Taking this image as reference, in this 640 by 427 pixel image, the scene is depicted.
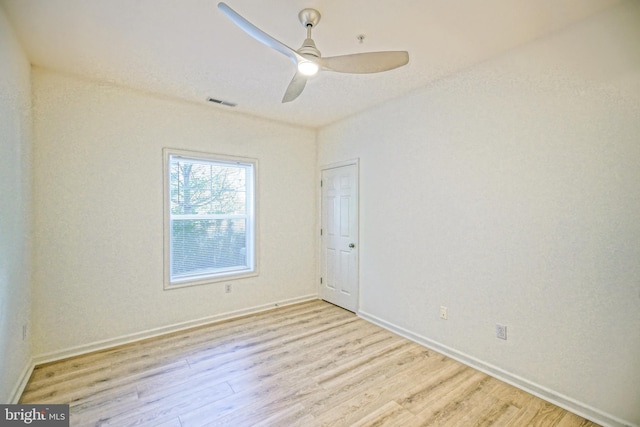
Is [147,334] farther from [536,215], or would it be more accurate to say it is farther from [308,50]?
[536,215]

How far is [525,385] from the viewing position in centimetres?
219

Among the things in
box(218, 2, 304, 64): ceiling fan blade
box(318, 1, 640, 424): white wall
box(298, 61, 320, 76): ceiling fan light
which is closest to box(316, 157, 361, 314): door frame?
box(318, 1, 640, 424): white wall

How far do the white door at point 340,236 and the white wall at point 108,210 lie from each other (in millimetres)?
1146

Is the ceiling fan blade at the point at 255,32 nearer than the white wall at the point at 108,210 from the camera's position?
Yes

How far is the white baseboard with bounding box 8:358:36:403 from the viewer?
2.02 meters

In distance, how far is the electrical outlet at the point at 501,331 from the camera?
2.33m

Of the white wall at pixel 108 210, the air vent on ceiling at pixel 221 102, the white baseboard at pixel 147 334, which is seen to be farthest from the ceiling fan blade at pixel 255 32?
the white baseboard at pixel 147 334

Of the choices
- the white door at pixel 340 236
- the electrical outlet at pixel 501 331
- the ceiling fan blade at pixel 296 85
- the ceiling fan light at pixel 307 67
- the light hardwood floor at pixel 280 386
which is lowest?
the light hardwood floor at pixel 280 386

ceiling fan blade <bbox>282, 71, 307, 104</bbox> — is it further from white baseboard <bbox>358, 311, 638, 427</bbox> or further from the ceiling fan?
white baseboard <bbox>358, 311, 638, 427</bbox>

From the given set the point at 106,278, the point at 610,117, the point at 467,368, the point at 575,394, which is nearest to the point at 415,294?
the point at 467,368

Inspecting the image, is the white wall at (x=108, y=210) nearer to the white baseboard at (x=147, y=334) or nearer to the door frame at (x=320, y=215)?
the white baseboard at (x=147, y=334)

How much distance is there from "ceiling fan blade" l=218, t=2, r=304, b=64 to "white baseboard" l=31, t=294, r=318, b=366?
9.86ft

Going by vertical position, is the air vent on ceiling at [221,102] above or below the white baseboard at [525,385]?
above

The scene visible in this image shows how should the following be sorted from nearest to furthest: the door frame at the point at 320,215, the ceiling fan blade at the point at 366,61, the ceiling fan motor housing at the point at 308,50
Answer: the ceiling fan motor housing at the point at 308,50, the ceiling fan blade at the point at 366,61, the door frame at the point at 320,215
